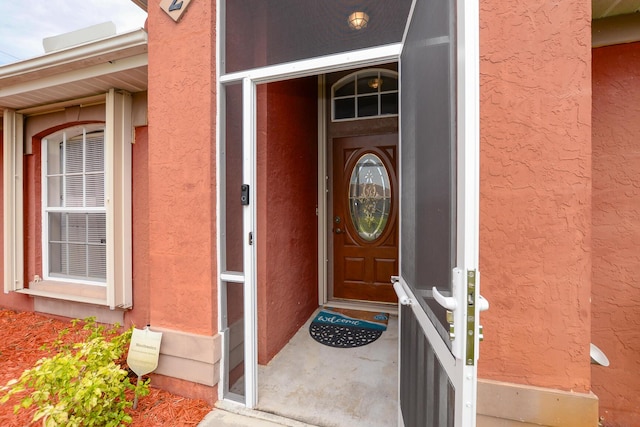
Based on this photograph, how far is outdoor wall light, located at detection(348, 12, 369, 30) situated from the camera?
1635 mm

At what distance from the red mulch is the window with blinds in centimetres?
56

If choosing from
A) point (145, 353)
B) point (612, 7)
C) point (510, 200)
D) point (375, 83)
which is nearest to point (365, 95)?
point (375, 83)

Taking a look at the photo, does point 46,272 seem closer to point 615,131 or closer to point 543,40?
point 543,40

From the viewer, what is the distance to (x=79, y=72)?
2.48 meters

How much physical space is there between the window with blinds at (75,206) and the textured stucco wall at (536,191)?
3663 millimetres

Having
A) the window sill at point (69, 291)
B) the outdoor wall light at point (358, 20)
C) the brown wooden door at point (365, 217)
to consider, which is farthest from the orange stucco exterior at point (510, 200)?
the brown wooden door at point (365, 217)

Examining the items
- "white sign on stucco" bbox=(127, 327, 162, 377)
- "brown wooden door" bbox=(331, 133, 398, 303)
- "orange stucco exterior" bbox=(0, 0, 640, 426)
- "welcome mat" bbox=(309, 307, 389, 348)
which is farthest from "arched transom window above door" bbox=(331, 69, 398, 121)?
"white sign on stucco" bbox=(127, 327, 162, 377)

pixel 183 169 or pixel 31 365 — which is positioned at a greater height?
pixel 183 169

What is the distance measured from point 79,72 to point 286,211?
2.23m

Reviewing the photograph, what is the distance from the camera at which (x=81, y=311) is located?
123 inches

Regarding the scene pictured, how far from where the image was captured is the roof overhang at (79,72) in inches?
87.2

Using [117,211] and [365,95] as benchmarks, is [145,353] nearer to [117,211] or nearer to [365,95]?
[117,211]

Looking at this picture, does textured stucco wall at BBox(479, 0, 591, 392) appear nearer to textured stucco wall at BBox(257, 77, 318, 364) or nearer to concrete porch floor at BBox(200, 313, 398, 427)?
concrete porch floor at BBox(200, 313, 398, 427)

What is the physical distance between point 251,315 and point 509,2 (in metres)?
2.24
